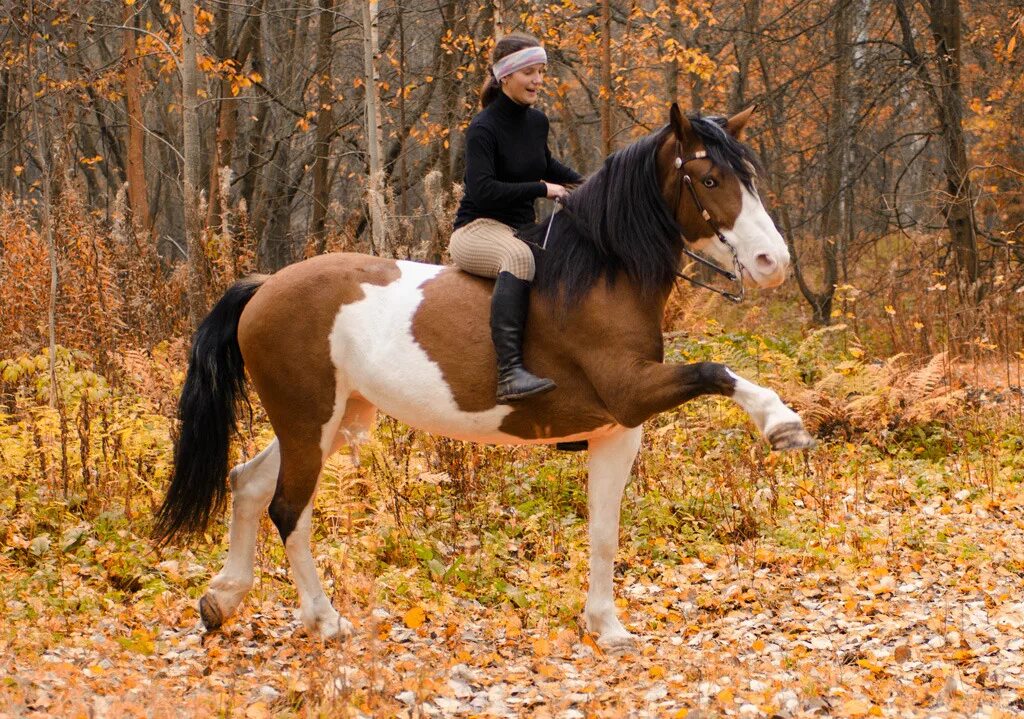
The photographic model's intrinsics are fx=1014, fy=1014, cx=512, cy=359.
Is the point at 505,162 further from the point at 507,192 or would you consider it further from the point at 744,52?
the point at 744,52

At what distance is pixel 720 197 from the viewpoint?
472 centimetres

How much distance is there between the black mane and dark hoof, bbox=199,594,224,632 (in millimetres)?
2476

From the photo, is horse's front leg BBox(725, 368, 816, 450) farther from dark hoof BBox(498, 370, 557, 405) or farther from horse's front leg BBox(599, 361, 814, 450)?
dark hoof BBox(498, 370, 557, 405)

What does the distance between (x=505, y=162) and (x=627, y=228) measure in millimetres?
797

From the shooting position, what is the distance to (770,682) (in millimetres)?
4500

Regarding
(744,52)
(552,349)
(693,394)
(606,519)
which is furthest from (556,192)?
(744,52)

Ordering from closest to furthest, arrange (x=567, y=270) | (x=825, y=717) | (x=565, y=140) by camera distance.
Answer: (x=825, y=717)
(x=567, y=270)
(x=565, y=140)

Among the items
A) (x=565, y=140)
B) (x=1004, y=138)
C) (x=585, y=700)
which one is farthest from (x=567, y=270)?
(x=565, y=140)

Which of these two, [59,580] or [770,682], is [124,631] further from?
[770,682]

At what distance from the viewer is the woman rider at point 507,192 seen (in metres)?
4.97

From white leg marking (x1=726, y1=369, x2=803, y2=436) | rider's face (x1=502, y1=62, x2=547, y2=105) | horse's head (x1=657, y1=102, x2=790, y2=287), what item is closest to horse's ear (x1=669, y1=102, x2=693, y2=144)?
horse's head (x1=657, y1=102, x2=790, y2=287)

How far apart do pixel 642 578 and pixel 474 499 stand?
144cm

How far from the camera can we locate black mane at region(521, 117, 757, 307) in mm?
4879

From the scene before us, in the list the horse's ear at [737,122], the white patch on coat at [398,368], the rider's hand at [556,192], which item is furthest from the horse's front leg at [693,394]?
the horse's ear at [737,122]
